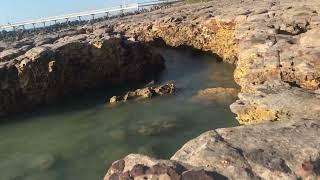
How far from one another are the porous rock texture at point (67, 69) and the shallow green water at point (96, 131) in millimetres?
1348

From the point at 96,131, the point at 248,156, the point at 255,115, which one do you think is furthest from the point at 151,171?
the point at 96,131

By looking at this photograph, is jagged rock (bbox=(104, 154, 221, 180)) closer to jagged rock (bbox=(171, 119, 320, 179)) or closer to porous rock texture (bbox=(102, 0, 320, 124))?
jagged rock (bbox=(171, 119, 320, 179))

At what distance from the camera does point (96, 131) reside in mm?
23156

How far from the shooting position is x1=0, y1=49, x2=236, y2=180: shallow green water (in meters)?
19.0

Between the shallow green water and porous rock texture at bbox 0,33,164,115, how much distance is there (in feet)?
4.42

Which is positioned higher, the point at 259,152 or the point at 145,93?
the point at 259,152

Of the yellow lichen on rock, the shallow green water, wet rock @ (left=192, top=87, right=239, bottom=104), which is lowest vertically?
the shallow green water

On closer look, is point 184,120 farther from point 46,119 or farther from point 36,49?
point 36,49

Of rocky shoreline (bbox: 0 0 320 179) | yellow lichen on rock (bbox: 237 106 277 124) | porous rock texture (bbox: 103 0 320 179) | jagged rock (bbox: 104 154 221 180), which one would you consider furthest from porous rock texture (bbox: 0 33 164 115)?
jagged rock (bbox: 104 154 221 180)

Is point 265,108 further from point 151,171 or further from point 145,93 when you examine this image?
point 145,93

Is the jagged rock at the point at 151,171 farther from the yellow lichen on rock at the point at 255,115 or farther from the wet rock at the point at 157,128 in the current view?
the wet rock at the point at 157,128

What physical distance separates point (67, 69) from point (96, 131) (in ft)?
34.8

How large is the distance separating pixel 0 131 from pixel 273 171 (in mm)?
20393

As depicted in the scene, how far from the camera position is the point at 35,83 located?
102 ft
